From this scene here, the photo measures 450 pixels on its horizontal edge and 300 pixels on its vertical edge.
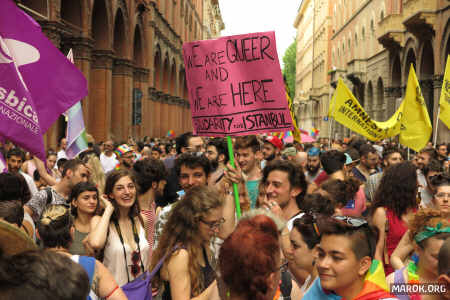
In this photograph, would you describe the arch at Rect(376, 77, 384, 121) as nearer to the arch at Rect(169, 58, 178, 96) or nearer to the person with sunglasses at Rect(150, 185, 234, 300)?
the arch at Rect(169, 58, 178, 96)

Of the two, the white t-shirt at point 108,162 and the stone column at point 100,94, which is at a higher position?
the stone column at point 100,94

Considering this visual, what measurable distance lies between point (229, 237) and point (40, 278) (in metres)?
1.11

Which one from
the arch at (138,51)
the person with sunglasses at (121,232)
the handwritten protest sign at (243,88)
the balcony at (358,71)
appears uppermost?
the balcony at (358,71)

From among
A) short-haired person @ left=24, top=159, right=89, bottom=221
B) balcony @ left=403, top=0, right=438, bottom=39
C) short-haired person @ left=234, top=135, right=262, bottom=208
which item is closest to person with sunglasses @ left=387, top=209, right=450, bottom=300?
short-haired person @ left=234, top=135, right=262, bottom=208

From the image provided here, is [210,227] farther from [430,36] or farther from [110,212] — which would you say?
[430,36]

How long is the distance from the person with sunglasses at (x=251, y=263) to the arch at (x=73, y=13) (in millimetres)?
17663

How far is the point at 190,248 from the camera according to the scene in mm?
3582

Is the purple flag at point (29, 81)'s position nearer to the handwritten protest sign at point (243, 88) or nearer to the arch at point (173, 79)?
the handwritten protest sign at point (243, 88)

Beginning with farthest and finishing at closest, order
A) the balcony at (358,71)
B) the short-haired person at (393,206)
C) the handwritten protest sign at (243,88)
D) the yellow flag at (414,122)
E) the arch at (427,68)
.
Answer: the balcony at (358,71)
the arch at (427,68)
the yellow flag at (414,122)
the handwritten protest sign at (243,88)
the short-haired person at (393,206)

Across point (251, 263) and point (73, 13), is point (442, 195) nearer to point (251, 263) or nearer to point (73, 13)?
point (251, 263)

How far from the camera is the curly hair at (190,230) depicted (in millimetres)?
3529

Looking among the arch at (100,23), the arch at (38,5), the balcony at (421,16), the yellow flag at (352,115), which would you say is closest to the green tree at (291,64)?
the balcony at (421,16)

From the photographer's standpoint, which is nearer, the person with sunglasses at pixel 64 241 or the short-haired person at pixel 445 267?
the short-haired person at pixel 445 267

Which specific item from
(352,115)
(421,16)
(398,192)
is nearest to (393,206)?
(398,192)
